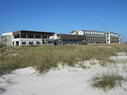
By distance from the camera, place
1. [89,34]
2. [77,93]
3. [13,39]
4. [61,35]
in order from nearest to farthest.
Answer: [77,93] → [13,39] → [61,35] → [89,34]

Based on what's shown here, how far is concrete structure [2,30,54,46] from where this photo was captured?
57.2 meters

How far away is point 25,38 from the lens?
58.6 meters

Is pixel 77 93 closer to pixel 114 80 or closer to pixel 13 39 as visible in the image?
pixel 114 80

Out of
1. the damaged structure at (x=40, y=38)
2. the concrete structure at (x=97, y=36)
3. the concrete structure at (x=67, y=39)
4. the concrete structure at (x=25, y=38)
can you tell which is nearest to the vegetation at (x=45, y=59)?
the concrete structure at (x=25, y=38)

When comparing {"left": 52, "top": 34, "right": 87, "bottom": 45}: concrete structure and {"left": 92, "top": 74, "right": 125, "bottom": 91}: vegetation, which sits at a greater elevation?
{"left": 52, "top": 34, "right": 87, "bottom": 45}: concrete structure

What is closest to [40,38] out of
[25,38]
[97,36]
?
[25,38]

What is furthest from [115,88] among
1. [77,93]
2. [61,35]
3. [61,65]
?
[61,35]

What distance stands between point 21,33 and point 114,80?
57.8m

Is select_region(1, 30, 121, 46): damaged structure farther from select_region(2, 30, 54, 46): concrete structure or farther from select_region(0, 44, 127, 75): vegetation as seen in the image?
select_region(0, 44, 127, 75): vegetation

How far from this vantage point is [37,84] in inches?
145

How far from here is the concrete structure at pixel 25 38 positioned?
5722 cm

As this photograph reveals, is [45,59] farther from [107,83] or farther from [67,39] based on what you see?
[67,39]

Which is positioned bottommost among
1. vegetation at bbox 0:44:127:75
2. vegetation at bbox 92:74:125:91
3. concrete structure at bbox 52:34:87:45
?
vegetation at bbox 92:74:125:91

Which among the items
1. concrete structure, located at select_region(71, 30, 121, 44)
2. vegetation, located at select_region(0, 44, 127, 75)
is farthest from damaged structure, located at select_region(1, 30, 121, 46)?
vegetation, located at select_region(0, 44, 127, 75)
